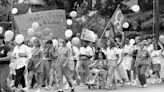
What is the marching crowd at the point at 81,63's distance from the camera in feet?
41.9

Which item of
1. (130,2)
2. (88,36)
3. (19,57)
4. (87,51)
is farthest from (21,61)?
(130,2)

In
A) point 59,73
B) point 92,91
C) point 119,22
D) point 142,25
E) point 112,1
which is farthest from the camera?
point 112,1

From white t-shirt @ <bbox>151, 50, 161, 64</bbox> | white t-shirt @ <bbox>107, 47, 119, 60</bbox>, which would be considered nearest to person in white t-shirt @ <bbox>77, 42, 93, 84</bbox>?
white t-shirt @ <bbox>107, 47, 119, 60</bbox>

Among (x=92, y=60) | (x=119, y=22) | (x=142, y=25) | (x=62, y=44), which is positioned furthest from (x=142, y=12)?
(x=62, y=44)

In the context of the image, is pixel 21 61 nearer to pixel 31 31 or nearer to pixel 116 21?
pixel 31 31

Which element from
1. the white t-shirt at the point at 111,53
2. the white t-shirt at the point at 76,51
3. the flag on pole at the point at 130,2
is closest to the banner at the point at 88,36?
the white t-shirt at the point at 76,51

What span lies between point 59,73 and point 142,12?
42.7 ft

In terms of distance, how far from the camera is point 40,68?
44.0ft

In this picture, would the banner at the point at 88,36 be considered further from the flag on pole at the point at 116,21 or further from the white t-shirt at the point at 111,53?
the flag on pole at the point at 116,21

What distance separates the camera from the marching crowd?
41.9 feet

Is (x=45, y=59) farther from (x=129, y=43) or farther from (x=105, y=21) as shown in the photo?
(x=105, y=21)

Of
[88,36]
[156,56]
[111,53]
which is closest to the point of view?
[111,53]

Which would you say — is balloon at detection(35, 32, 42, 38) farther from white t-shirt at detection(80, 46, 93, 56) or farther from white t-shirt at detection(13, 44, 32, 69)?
white t-shirt at detection(13, 44, 32, 69)

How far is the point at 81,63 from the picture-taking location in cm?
1460
